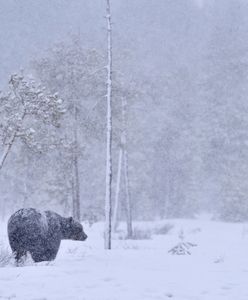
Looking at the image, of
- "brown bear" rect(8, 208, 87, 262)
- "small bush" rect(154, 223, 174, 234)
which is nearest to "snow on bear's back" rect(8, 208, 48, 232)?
"brown bear" rect(8, 208, 87, 262)

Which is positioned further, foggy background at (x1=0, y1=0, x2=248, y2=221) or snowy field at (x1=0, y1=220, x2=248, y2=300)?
foggy background at (x1=0, y1=0, x2=248, y2=221)

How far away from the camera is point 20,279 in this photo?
23.2 ft

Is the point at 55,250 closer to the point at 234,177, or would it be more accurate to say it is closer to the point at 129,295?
the point at 129,295

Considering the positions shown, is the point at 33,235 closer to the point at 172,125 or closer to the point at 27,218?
the point at 27,218

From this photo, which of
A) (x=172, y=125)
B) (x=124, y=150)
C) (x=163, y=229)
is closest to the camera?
(x=124, y=150)

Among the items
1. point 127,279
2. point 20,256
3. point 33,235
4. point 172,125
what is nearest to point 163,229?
point 172,125

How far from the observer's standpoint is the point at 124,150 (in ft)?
87.3

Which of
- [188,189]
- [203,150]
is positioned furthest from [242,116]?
[188,189]

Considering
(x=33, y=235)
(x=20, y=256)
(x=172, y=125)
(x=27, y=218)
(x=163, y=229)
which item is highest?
(x=172, y=125)

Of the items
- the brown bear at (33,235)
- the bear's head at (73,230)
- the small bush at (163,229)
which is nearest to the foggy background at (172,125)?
the small bush at (163,229)

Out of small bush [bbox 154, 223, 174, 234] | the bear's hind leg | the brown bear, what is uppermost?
the brown bear

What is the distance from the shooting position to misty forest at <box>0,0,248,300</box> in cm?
A: 905

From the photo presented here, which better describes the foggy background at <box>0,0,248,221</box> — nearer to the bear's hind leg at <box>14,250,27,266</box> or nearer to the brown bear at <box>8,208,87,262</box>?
the brown bear at <box>8,208,87,262</box>

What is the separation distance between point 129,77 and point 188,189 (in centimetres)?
1505
